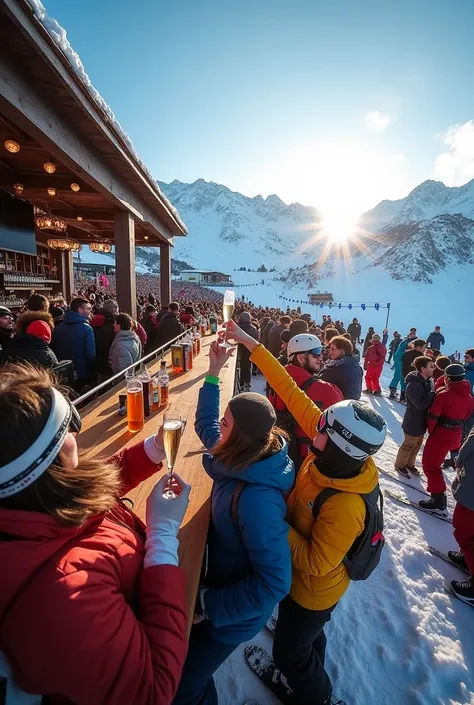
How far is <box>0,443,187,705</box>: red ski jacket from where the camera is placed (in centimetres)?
71

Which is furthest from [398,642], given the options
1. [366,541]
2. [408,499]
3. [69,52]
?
[69,52]

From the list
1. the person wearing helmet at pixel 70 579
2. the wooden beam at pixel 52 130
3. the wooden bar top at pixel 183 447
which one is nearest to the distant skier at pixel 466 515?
the wooden bar top at pixel 183 447

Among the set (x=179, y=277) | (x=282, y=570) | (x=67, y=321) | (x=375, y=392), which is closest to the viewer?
(x=282, y=570)

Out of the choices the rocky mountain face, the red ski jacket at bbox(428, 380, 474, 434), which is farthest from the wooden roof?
the rocky mountain face

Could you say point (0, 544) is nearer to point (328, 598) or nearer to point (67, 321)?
point (328, 598)

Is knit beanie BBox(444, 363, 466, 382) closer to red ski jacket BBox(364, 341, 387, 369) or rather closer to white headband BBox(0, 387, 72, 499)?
white headband BBox(0, 387, 72, 499)

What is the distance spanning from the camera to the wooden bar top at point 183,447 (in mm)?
1377

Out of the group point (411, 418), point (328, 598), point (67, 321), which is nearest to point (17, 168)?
point (67, 321)

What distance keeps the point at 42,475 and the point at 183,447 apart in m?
1.45

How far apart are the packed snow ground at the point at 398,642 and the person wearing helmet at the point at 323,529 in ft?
1.39

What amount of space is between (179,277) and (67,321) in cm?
7263

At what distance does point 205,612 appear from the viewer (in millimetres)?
1438

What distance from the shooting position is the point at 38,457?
0.83 metres

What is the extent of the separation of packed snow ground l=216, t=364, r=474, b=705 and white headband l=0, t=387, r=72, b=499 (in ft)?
7.36
